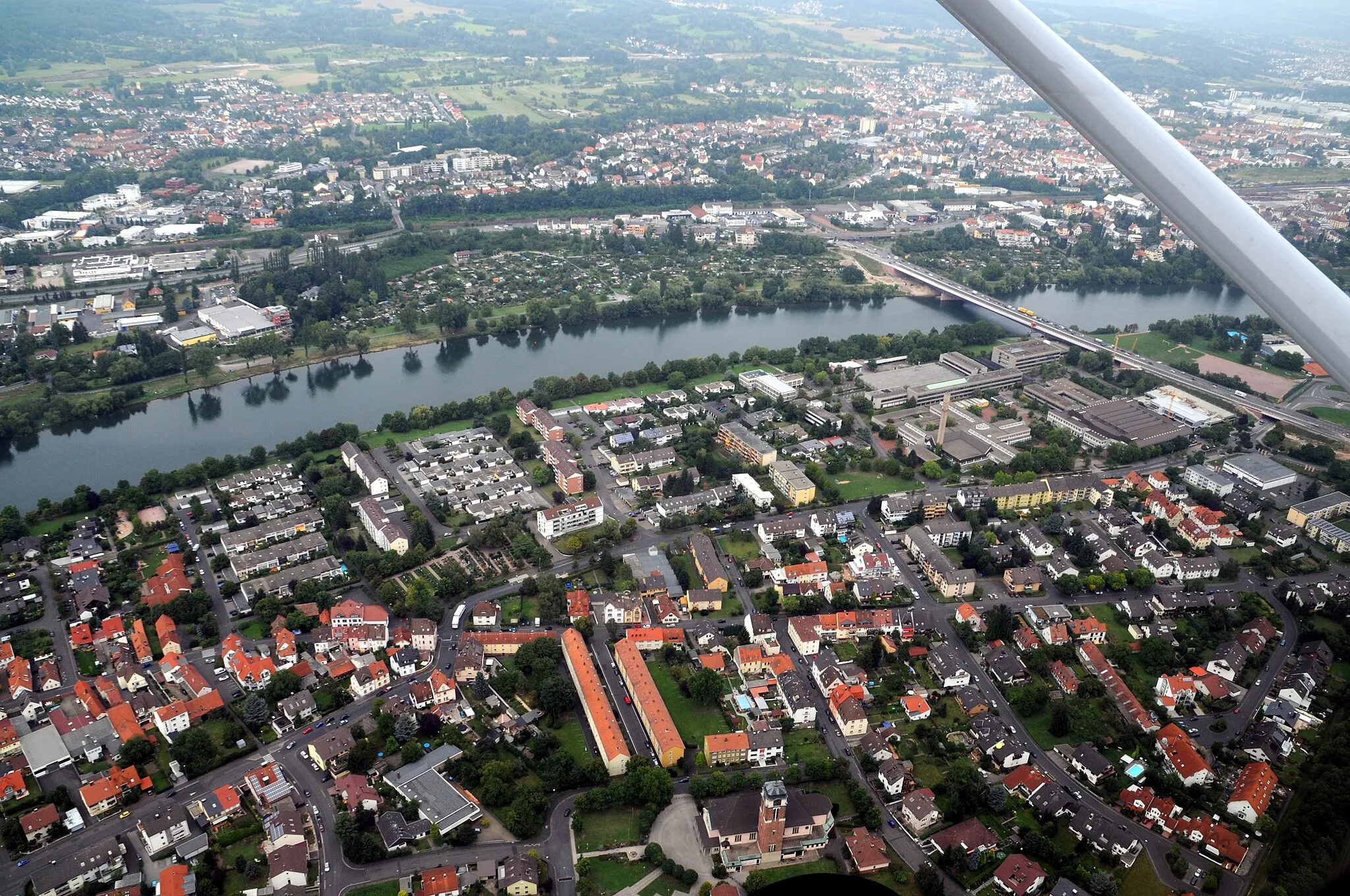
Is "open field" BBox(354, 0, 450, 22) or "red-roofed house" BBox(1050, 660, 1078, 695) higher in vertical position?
"open field" BBox(354, 0, 450, 22)

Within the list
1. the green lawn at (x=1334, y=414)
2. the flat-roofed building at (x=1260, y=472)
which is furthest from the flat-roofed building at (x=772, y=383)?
the green lawn at (x=1334, y=414)

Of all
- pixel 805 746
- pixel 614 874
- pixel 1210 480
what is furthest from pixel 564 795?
pixel 1210 480

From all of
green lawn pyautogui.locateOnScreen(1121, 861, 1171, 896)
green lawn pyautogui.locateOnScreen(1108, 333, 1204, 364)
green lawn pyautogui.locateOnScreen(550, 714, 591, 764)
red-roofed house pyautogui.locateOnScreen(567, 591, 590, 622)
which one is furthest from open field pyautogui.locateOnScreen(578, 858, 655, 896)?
green lawn pyautogui.locateOnScreen(1108, 333, 1204, 364)

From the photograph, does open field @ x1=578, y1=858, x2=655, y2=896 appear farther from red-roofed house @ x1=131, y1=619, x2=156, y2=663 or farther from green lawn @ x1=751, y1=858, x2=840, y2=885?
red-roofed house @ x1=131, y1=619, x2=156, y2=663

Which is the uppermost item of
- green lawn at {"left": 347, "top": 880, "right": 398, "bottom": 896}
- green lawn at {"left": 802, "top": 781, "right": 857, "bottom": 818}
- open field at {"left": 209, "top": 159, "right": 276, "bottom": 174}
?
open field at {"left": 209, "top": 159, "right": 276, "bottom": 174}

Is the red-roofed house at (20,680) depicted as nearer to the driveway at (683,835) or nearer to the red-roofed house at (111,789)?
the red-roofed house at (111,789)
